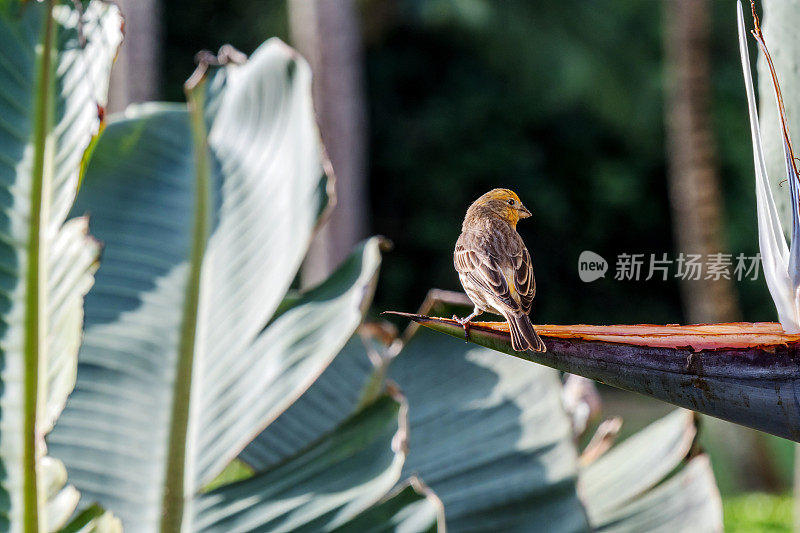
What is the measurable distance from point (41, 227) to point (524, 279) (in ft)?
2.23

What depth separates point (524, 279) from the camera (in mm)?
367

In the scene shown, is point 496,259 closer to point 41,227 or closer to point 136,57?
point 41,227

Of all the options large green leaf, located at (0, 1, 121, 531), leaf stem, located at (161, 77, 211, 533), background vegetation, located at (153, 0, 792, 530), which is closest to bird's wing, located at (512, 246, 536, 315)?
large green leaf, located at (0, 1, 121, 531)

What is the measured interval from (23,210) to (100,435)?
292 mm

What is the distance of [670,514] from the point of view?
120 centimetres

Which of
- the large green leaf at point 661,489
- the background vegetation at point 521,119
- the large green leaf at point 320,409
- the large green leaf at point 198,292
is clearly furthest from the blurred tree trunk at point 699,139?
the large green leaf at point 198,292

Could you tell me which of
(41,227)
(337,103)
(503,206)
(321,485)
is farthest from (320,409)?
(337,103)

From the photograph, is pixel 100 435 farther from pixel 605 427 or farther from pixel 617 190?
pixel 617 190

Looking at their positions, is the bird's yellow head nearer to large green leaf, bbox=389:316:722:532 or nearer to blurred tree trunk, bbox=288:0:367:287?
large green leaf, bbox=389:316:722:532

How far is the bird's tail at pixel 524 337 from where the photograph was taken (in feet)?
1.05

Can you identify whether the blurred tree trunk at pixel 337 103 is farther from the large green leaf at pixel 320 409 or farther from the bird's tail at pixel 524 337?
the bird's tail at pixel 524 337

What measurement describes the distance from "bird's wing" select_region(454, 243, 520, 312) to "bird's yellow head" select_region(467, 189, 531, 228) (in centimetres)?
2

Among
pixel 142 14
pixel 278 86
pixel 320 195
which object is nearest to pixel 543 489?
pixel 320 195

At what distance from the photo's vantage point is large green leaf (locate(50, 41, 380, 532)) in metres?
0.95
